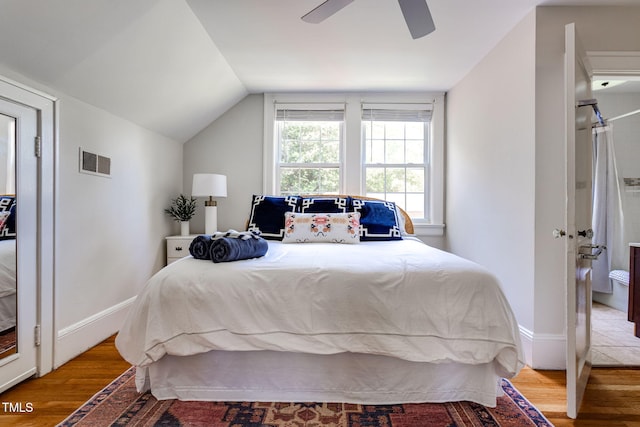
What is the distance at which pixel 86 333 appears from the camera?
232 cm

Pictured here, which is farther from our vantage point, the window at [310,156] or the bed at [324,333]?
the window at [310,156]

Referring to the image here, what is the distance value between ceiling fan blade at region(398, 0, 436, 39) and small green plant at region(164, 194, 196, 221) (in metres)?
2.76

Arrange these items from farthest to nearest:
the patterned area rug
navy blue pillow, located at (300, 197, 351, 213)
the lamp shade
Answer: the lamp shade, navy blue pillow, located at (300, 197, 351, 213), the patterned area rug

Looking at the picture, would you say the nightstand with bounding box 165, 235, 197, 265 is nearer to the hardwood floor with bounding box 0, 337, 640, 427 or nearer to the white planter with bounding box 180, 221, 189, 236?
the white planter with bounding box 180, 221, 189, 236

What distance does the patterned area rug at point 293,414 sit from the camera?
4.96ft

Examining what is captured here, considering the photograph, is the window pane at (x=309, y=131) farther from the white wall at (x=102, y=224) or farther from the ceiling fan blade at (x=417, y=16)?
the ceiling fan blade at (x=417, y=16)

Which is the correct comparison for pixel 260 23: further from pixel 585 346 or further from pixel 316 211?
pixel 585 346

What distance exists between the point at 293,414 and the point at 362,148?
2.93m

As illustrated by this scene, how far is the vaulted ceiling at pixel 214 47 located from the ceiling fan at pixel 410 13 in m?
0.47

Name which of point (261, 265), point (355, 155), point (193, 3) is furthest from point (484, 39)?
point (261, 265)

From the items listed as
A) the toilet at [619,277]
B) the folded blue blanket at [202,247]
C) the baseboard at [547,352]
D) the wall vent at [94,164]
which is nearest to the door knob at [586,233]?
the baseboard at [547,352]

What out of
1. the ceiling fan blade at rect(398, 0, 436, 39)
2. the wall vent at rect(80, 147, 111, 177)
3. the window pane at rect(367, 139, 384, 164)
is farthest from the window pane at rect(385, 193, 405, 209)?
the wall vent at rect(80, 147, 111, 177)

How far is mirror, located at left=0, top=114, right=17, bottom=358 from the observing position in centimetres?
176

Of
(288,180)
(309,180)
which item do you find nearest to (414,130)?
(309,180)
